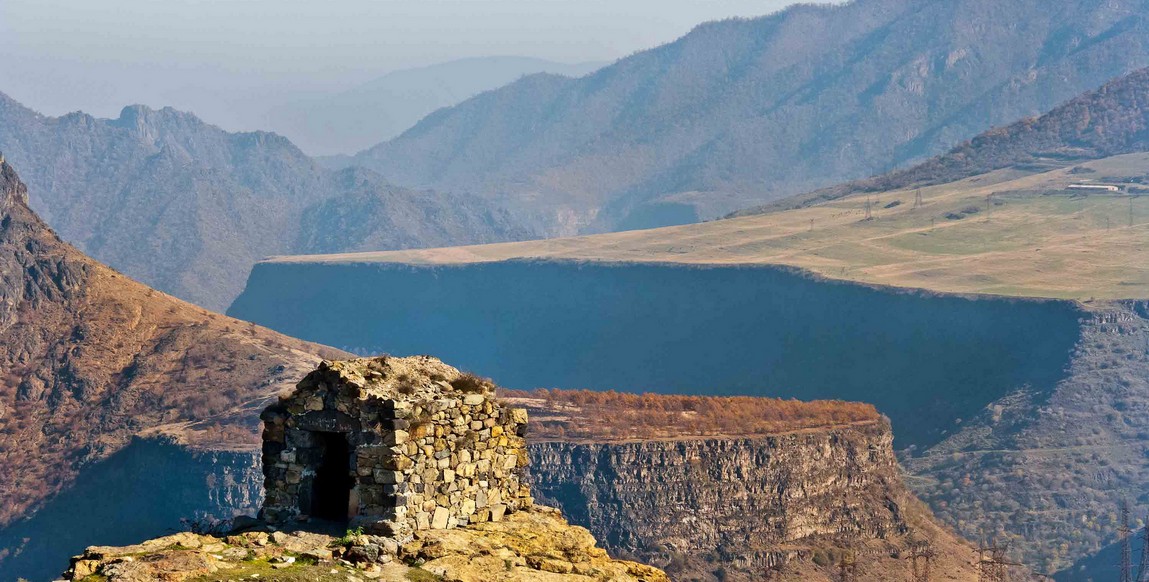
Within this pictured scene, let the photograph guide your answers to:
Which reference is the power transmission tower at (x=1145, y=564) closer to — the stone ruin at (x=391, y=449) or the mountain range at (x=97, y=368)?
the mountain range at (x=97, y=368)

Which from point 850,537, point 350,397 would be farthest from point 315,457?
point 850,537

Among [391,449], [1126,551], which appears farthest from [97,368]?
[391,449]

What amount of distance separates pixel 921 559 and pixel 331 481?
7603 cm

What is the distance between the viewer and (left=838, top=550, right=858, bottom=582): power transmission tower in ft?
305

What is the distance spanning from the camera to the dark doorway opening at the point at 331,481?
Result: 25.1 m

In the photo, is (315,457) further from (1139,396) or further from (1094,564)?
(1139,396)

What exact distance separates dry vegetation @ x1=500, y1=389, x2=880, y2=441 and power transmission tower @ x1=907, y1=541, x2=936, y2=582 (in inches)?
493

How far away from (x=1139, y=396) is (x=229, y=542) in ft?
563

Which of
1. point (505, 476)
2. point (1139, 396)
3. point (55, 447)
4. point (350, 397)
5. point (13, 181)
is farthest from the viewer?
point (1139, 396)

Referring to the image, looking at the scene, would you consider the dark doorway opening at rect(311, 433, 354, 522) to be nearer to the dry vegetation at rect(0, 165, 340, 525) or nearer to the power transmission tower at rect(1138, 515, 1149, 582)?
the power transmission tower at rect(1138, 515, 1149, 582)

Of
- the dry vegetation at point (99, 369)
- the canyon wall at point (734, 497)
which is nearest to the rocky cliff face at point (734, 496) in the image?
the canyon wall at point (734, 497)

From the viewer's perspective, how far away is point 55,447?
127 m

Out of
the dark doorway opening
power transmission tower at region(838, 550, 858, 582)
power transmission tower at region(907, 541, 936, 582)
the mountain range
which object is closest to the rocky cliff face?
power transmission tower at region(907, 541, 936, 582)

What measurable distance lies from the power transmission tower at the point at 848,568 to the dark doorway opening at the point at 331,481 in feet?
A: 225
